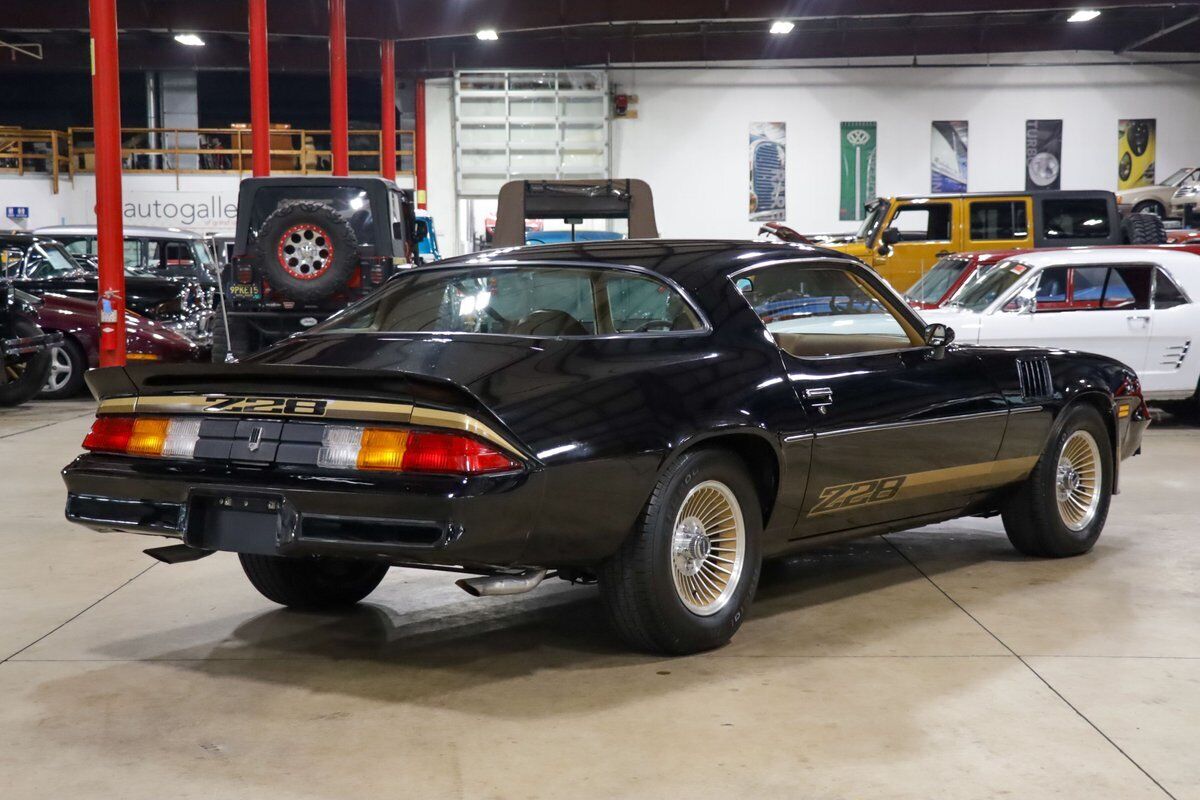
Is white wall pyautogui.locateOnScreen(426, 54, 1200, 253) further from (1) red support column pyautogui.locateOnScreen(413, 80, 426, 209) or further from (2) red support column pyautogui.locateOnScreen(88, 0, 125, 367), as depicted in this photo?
(2) red support column pyautogui.locateOnScreen(88, 0, 125, 367)

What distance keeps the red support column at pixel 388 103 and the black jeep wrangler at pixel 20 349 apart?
1252cm

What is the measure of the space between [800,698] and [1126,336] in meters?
7.72

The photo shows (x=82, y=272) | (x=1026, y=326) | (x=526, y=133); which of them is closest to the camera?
(x=1026, y=326)

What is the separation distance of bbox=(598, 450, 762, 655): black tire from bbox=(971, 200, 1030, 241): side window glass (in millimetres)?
12947

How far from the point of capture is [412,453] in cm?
377

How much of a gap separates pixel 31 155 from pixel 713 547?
1112 inches

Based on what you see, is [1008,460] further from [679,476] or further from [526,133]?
[526,133]

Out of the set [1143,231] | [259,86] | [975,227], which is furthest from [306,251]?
[1143,231]

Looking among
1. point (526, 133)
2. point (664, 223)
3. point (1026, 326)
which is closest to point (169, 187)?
point (526, 133)

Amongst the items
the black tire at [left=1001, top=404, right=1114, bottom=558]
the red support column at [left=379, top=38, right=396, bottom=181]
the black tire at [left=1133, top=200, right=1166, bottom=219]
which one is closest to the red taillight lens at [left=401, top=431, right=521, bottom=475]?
the black tire at [left=1001, top=404, right=1114, bottom=558]

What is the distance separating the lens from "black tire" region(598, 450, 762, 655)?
4.11 m

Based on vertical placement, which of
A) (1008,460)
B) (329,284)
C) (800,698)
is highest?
(329,284)

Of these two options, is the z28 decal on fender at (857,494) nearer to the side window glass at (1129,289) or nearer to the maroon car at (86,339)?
the side window glass at (1129,289)

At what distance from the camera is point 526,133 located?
87.3 ft
